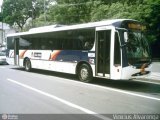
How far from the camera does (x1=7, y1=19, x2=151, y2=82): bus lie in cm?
1285

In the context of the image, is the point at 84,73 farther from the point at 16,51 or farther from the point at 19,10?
the point at 19,10

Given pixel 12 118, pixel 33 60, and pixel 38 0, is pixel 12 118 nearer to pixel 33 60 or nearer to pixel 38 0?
pixel 33 60

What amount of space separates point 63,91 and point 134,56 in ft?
11.4

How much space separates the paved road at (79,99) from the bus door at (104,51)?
0.94m

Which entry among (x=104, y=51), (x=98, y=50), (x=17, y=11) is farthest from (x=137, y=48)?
(x=17, y=11)

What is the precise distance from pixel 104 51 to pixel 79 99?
391cm

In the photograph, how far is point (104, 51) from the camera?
44.9ft

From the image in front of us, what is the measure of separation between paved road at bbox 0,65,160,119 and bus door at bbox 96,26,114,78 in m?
0.94

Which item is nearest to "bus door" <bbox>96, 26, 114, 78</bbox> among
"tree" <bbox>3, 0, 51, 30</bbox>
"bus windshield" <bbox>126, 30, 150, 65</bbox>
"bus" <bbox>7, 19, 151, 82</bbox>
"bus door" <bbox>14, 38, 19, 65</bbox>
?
"bus" <bbox>7, 19, 151, 82</bbox>

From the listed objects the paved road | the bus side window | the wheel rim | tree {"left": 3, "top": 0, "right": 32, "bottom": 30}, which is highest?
tree {"left": 3, "top": 0, "right": 32, "bottom": 30}

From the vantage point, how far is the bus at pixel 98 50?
506 inches

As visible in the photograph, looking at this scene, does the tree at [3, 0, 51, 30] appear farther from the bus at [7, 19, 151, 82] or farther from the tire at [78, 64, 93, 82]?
the tire at [78, 64, 93, 82]

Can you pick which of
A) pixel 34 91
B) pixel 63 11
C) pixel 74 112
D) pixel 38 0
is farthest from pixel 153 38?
pixel 38 0

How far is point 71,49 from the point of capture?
16.2m
